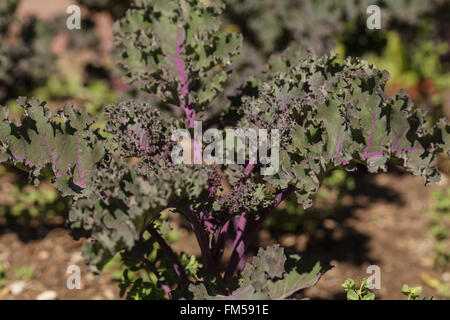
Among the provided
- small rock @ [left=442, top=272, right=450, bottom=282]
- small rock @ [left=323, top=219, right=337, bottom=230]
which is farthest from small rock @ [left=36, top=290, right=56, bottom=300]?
small rock @ [left=442, top=272, right=450, bottom=282]

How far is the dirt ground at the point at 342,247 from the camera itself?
12.2ft

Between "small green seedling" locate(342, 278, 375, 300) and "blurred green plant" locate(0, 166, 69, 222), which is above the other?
"blurred green plant" locate(0, 166, 69, 222)

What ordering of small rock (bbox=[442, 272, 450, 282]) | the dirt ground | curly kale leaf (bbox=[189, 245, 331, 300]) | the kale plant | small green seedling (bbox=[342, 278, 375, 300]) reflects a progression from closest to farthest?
1. the kale plant
2. curly kale leaf (bbox=[189, 245, 331, 300])
3. small green seedling (bbox=[342, 278, 375, 300])
4. the dirt ground
5. small rock (bbox=[442, 272, 450, 282])

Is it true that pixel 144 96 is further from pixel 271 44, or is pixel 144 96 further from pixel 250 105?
pixel 250 105

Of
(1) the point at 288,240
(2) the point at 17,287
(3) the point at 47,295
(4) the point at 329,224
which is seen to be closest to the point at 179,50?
(3) the point at 47,295

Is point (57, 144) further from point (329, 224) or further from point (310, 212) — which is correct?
point (329, 224)

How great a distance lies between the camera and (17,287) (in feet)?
11.8

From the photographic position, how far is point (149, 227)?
248cm

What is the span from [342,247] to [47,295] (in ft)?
7.42

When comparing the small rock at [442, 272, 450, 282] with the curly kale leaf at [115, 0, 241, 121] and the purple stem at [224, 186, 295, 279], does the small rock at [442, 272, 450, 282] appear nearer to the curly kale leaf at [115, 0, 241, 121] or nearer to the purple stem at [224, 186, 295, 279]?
the purple stem at [224, 186, 295, 279]

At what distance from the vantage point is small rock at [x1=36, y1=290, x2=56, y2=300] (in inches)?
138

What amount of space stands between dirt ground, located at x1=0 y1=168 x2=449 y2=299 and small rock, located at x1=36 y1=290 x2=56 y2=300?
0.10ft

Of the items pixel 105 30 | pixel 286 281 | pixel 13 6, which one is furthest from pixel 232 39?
pixel 105 30

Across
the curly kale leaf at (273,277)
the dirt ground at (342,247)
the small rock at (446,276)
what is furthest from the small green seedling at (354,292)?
the small rock at (446,276)
